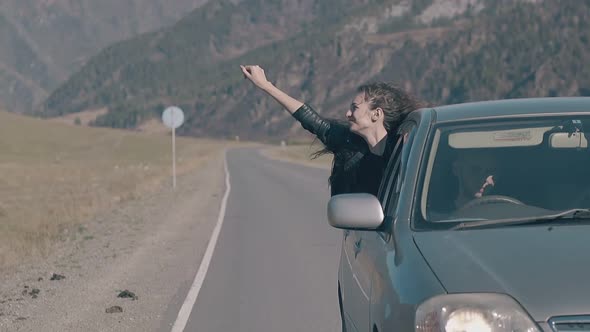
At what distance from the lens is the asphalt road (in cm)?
975

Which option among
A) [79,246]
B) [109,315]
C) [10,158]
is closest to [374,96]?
[109,315]

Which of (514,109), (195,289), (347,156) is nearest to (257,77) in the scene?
(347,156)

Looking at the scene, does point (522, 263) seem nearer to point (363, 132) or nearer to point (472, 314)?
point (472, 314)

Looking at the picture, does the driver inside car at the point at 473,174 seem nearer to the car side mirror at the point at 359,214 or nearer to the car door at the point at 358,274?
the car side mirror at the point at 359,214

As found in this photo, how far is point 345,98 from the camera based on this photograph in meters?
189

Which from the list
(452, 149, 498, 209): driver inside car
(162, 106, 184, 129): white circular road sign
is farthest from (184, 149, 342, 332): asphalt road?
(162, 106, 184, 129): white circular road sign

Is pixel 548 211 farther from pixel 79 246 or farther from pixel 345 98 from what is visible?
pixel 345 98

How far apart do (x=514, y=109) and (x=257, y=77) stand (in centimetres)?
218

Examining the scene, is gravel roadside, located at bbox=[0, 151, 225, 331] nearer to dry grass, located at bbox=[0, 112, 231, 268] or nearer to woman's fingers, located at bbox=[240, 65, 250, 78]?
dry grass, located at bbox=[0, 112, 231, 268]

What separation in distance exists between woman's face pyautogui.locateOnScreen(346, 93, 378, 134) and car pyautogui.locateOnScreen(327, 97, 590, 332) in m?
0.53

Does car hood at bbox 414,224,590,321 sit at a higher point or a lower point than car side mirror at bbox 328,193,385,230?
lower

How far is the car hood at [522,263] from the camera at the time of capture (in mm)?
3850

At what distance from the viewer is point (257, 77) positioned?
7211 millimetres

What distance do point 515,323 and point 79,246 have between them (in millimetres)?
14532
